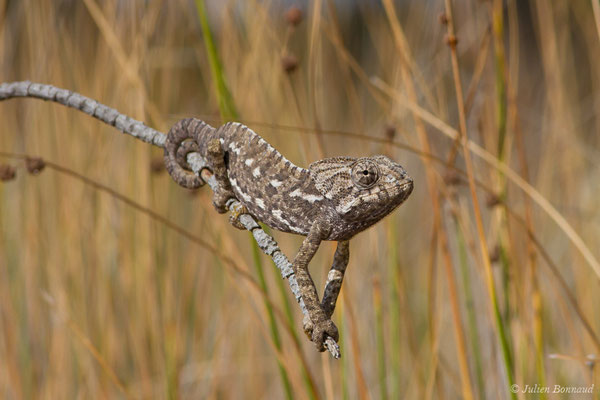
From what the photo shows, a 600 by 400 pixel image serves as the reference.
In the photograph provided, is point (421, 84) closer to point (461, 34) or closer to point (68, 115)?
point (461, 34)

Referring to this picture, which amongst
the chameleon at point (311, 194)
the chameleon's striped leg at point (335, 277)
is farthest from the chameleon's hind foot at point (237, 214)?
the chameleon's striped leg at point (335, 277)

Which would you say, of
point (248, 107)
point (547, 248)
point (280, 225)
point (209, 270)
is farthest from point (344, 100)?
point (280, 225)

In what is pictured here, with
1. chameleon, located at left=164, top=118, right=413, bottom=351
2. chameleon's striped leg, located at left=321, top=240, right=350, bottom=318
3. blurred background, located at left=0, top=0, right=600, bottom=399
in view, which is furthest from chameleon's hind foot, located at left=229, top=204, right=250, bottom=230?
Result: blurred background, located at left=0, top=0, right=600, bottom=399

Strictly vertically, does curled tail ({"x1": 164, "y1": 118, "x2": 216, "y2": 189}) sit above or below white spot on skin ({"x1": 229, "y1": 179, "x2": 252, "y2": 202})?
above

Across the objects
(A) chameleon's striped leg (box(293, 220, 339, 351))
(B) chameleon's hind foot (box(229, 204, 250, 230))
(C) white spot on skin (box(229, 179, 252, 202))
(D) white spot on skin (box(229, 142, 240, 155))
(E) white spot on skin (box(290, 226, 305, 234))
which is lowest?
(A) chameleon's striped leg (box(293, 220, 339, 351))

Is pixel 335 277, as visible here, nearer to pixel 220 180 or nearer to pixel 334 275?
pixel 334 275

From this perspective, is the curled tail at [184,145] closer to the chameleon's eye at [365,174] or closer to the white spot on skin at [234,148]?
the white spot on skin at [234,148]

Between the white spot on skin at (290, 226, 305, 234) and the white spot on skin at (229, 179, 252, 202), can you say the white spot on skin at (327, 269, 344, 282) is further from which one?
the white spot on skin at (229, 179, 252, 202)

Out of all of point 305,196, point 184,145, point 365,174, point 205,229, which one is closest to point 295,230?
point 305,196

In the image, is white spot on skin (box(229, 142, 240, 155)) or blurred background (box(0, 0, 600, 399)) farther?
blurred background (box(0, 0, 600, 399))
